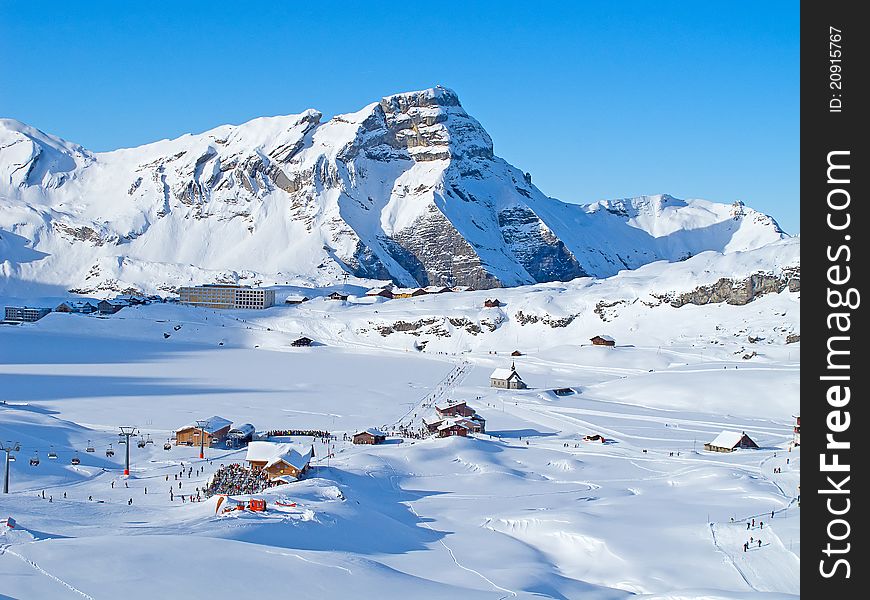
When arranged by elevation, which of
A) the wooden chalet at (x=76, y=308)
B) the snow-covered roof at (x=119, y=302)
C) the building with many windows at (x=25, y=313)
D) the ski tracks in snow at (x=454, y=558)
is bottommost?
the ski tracks in snow at (x=454, y=558)

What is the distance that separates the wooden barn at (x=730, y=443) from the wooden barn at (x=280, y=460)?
1901 cm

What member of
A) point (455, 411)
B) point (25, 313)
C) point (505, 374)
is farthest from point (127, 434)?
point (25, 313)

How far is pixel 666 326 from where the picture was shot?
89.8 m

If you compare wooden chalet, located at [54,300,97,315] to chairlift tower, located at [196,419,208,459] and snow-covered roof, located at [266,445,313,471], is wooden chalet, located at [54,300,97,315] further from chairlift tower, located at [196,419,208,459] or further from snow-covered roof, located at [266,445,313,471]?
snow-covered roof, located at [266,445,313,471]

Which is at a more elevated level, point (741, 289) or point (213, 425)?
point (741, 289)

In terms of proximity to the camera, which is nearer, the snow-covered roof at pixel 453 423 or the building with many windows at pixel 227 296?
the snow-covered roof at pixel 453 423

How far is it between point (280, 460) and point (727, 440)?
2111cm

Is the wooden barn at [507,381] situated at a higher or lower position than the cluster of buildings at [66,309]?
lower

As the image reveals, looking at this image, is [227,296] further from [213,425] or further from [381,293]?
[213,425]

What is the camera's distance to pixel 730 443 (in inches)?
1633

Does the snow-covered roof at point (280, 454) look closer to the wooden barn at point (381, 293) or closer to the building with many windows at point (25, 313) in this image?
the wooden barn at point (381, 293)
